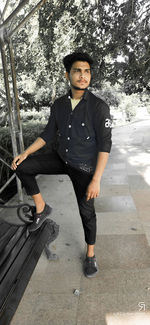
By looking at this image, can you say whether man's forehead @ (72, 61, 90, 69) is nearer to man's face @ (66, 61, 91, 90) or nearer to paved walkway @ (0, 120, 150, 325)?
man's face @ (66, 61, 91, 90)

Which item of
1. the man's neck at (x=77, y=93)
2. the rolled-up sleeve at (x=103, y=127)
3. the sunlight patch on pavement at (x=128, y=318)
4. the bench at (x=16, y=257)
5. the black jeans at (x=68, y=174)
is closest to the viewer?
the bench at (x=16, y=257)

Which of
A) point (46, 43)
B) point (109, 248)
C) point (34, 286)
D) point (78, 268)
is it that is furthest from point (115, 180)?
point (46, 43)

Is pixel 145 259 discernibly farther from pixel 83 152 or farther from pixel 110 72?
pixel 110 72

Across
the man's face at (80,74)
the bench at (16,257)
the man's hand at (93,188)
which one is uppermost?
the man's face at (80,74)

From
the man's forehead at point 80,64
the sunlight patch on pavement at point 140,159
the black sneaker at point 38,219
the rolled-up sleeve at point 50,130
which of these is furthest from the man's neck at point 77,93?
the sunlight patch on pavement at point 140,159

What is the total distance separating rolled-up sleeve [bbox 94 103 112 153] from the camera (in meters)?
2.09

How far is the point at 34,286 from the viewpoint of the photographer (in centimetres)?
238

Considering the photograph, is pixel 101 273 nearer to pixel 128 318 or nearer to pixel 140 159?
pixel 128 318

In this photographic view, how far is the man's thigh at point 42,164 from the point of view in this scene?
2.41 meters

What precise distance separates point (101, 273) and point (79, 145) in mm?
1219

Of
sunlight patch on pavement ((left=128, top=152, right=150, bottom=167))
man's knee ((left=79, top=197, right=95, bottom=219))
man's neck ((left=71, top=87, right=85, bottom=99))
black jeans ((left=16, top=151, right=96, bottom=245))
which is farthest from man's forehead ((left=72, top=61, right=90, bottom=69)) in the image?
sunlight patch on pavement ((left=128, top=152, right=150, bottom=167))

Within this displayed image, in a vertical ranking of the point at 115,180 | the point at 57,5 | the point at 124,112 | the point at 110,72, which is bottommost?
the point at 124,112

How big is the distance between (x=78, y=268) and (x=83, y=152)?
3.81 feet

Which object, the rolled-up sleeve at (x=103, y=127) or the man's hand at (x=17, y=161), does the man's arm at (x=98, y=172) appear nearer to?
the rolled-up sleeve at (x=103, y=127)
